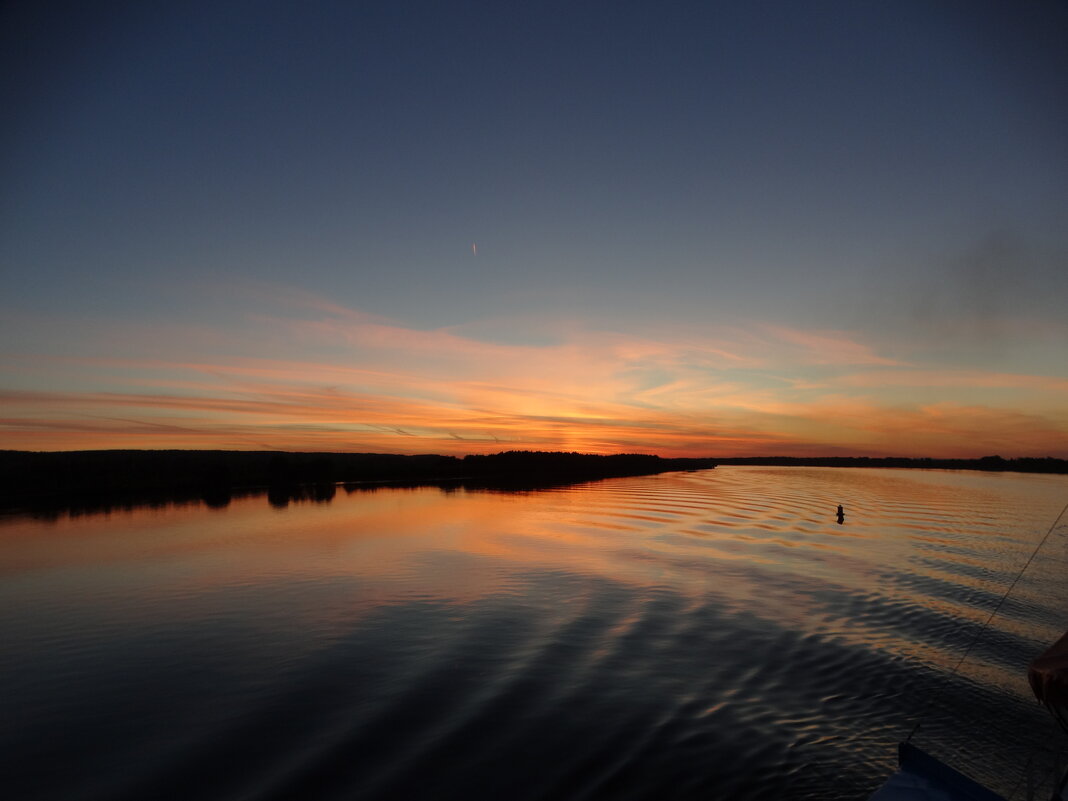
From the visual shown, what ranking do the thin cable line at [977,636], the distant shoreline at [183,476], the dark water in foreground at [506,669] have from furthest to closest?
the distant shoreline at [183,476], the thin cable line at [977,636], the dark water in foreground at [506,669]

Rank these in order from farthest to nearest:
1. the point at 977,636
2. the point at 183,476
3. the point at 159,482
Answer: the point at 183,476 → the point at 159,482 → the point at 977,636

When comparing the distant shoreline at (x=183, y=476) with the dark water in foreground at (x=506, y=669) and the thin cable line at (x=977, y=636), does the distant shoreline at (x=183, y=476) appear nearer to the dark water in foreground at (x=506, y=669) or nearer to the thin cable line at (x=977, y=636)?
the dark water in foreground at (x=506, y=669)

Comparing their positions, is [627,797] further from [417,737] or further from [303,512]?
[303,512]

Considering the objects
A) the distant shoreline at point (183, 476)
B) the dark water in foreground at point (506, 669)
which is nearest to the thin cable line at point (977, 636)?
the dark water in foreground at point (506, 669)

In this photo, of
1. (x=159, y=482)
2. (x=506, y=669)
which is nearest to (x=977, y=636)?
(x=506, y=669)

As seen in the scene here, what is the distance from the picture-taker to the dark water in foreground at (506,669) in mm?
9484

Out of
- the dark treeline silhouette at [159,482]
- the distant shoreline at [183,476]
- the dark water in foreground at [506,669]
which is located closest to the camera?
the dark water in foreground at [506,669]

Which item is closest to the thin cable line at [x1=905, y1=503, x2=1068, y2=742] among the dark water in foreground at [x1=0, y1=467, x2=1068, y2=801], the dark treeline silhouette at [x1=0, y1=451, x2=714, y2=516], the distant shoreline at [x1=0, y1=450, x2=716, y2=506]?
the dark water in foreground at [x1=0, y1=467, x2=1068, y2=801]

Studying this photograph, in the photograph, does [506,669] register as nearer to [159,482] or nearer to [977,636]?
[977,636]

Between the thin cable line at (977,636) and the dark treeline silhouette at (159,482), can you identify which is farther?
the dark treeline silhouette at (159,482)

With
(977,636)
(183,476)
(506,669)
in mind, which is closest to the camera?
(506,669)

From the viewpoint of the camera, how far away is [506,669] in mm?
13914

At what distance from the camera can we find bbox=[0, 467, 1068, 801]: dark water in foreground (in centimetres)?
948

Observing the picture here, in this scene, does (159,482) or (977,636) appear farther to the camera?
(159,482)
